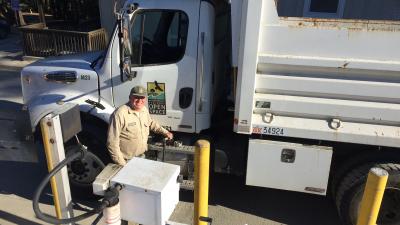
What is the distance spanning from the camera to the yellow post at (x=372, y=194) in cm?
260

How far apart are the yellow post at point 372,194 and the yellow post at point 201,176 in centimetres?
117

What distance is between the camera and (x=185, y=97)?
4059mm

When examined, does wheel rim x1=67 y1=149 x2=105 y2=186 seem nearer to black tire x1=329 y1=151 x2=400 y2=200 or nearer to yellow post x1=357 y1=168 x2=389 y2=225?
black tire x1=329 y1=151 x2=400 y2=200

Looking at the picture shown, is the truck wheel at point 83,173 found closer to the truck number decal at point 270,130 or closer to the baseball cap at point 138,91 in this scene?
the baseball cap at point 138,91

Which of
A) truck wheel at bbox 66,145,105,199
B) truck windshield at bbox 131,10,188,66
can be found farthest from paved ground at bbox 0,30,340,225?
truck windshield at bbox 131,10,188,66

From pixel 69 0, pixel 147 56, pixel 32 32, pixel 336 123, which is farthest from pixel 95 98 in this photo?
pixel 69 0

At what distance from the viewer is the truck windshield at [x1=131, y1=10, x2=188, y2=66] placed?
3.94m

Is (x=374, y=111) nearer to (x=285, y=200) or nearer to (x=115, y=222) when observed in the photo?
(x=285, y=200)

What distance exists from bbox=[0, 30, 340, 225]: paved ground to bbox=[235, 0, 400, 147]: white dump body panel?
1232mm

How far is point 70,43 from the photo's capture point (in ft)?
35.6

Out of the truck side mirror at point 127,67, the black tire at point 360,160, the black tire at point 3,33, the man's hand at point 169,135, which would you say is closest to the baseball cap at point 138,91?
the truck side mirror at point 127,67

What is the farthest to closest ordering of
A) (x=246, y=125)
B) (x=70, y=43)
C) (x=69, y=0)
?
(x=69, y=0) → (x=70, y=43) → (x=246, y=125)

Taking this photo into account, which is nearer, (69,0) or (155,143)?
(155,143)

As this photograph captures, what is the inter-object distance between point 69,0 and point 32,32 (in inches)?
171
